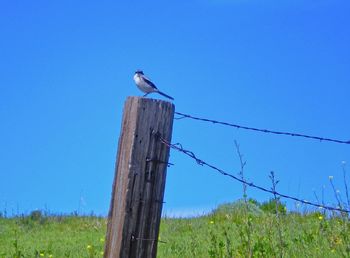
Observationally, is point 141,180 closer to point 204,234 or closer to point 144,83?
point 144,83

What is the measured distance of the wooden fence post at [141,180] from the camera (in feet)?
16.2

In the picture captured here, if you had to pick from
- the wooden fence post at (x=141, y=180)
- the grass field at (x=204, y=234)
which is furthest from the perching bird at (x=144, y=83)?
the grass field at (x=204, y=234)

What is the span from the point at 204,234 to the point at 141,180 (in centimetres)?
808

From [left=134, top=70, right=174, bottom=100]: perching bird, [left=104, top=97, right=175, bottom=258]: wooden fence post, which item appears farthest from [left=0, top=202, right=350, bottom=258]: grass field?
[left=104, top=97, right=175, bottom=258]: wooden fence post

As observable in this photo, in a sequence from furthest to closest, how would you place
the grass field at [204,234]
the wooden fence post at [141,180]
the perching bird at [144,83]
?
the grass field at [204,234] < the perching bird at [144,83] < the wooden fence post at [141,180]

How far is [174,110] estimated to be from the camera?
5094 mm

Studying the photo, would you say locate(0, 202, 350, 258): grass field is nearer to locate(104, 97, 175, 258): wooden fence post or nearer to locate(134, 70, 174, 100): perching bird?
locate(134, 70, 174, 100): perching bird

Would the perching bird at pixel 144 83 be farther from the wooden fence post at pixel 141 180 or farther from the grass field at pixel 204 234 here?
the grass field at pixel 204 234

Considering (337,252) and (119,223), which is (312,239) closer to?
(337,252)

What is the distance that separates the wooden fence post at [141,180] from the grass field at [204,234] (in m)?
2.62

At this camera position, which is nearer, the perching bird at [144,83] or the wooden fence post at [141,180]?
the wooden fence post at [141,180]

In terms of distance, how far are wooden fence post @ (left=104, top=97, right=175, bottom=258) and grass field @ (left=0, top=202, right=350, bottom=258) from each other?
2.62 meters

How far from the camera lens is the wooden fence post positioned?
4.94 metres

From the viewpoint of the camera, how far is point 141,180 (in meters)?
4.95
